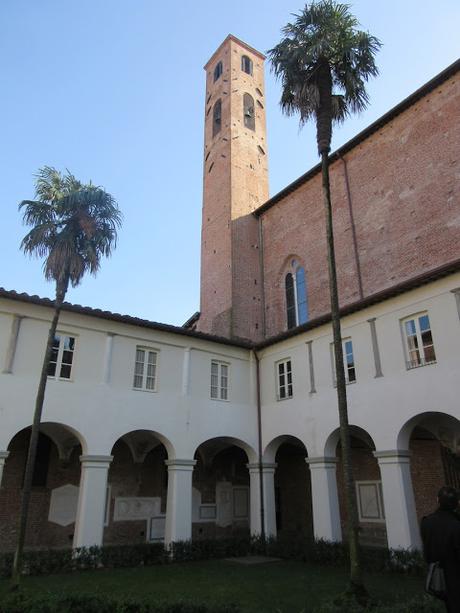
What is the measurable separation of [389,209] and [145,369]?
39.3 feet

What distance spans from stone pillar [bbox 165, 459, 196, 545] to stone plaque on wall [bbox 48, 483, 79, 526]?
11.5ft

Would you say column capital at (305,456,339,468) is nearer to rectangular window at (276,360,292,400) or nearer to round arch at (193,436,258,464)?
rectangular window at (276,360,292,400)

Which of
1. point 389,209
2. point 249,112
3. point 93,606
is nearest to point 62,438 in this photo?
point 93,606

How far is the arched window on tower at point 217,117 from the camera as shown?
3076 cm

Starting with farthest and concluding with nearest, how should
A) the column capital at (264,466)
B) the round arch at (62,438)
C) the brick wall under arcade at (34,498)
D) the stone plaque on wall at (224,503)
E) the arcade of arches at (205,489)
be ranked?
the stone plaque on wall at (224,503) < the column capital at (264,466) < the round arch at (62,438) < the brick wall under arcade at (34,498) < the arcade of arches at (205,489)

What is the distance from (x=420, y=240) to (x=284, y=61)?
9222 millimetres

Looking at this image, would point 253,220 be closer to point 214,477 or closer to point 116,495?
point 214,477

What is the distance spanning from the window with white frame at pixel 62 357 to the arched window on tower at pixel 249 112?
20.6 meters

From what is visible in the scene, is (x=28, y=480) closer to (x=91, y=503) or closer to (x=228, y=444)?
(x=91, y=503)

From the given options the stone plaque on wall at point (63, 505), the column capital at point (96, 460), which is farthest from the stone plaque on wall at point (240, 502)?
the column capital at point (96, 460)

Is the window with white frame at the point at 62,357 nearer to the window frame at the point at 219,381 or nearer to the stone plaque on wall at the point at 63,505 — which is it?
the stone plaque on wall at the point at 63,505

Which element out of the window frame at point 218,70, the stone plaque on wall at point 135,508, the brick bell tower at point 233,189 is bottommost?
the stone plaque on wall at point 135,508

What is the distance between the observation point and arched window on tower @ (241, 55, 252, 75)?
108ft

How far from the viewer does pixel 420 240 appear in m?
18.1
